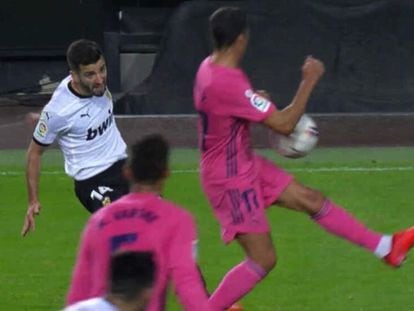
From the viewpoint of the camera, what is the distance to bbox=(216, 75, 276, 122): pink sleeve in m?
7.89

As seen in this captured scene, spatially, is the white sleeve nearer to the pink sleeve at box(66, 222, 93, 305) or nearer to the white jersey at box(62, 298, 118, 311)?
the pink sleeve at box(66, 222, 93, 305)

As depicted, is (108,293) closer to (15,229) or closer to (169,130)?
(15,229)

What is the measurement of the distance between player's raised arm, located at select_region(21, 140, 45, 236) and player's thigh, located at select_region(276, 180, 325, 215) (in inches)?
56.0

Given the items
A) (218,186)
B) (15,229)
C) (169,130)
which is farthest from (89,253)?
(169,130)

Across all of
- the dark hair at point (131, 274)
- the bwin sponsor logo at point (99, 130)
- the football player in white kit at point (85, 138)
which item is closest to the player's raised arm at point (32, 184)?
the football player in white kit at point (85, 138)

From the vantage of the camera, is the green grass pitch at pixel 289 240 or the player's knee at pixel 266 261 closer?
the player's knee at pixel 266 261

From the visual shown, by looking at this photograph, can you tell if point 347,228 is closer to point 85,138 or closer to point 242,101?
point 242,101

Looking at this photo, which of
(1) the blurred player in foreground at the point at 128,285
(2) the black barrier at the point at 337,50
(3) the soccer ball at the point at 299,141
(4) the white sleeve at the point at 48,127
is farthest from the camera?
(2) the black barrier at the point at 337,50

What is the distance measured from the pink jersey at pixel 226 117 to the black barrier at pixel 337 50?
29.4 ft

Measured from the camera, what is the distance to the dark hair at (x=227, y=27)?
7.96m

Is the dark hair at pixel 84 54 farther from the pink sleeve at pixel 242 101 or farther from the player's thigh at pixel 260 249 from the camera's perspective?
the player's thigh at pixel 260 249

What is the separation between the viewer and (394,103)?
17.1 m

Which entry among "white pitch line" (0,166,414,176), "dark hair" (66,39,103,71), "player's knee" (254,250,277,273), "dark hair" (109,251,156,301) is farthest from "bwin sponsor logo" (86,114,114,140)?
"white pitch line" (0,166,414,176)

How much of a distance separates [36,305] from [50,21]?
11.9 metres
